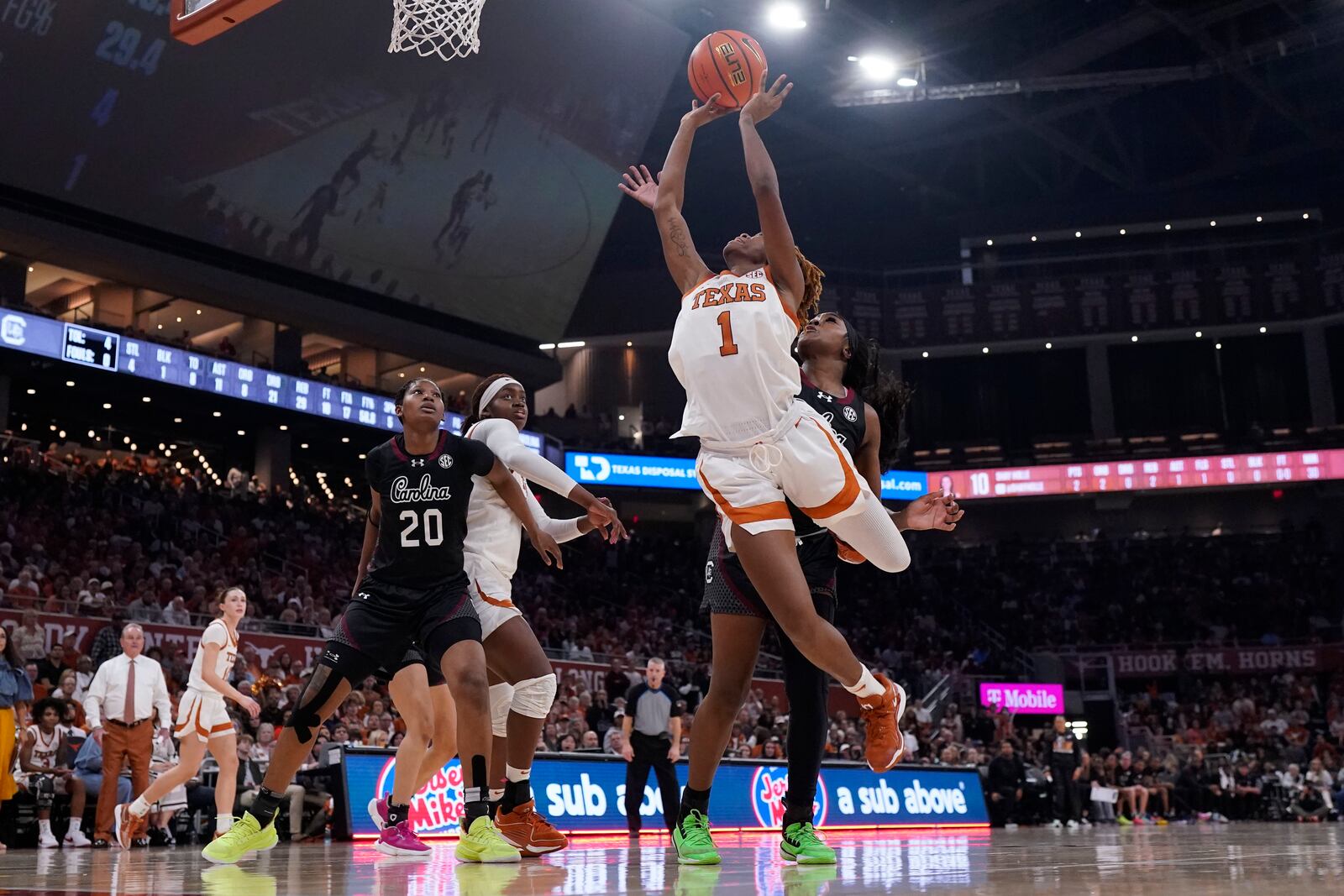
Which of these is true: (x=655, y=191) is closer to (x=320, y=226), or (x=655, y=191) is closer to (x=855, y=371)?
(x=855, y=371)

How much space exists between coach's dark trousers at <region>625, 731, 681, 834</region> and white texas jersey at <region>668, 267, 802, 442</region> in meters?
6.65

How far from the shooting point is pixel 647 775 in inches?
432

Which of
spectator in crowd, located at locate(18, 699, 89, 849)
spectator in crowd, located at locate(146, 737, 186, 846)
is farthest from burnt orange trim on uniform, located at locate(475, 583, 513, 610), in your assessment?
spectator in crowd, located at locate(18, 699, 89, 849)

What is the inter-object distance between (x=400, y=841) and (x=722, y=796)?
22.2 feet

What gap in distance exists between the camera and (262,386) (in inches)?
1014

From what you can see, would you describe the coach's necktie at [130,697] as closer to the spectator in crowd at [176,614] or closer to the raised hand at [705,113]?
the raised hand at [705,113]

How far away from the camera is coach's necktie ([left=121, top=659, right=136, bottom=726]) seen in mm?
9758

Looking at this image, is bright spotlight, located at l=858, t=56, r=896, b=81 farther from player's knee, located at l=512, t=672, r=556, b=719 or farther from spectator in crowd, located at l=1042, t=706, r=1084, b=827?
player's knee, located at l=512, t=672, r=556, b=719

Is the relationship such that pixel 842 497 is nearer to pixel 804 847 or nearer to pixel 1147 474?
pixel 804 847

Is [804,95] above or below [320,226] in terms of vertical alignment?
above

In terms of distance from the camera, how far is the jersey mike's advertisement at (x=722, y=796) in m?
9.64

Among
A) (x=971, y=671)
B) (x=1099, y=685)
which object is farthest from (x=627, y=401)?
(x=1099, y=685)

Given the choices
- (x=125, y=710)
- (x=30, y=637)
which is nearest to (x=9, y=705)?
(x=125, y=710)

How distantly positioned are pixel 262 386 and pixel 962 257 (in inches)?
894
